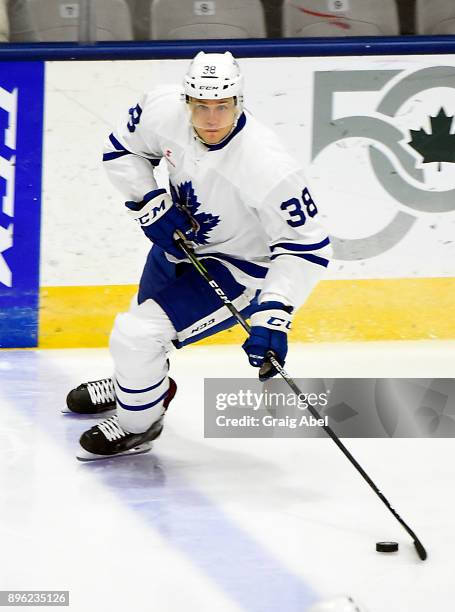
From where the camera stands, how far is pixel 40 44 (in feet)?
14.5

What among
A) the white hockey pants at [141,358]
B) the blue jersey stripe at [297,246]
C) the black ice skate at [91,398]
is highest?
the blue jersey stripe at [297,246]

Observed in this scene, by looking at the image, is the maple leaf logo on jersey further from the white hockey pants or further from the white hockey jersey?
the white hockey pants

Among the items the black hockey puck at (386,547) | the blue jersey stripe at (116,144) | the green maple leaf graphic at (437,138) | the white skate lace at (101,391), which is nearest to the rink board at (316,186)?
the green maple leaf graphic at (437,138)

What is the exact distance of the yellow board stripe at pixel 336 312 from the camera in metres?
4.52

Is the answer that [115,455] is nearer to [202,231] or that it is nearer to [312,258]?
[202,231]

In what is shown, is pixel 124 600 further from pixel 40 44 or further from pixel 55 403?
pixel 40 44

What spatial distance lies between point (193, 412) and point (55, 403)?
462mm

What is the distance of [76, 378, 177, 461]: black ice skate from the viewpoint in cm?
339

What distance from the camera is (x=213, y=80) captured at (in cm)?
300

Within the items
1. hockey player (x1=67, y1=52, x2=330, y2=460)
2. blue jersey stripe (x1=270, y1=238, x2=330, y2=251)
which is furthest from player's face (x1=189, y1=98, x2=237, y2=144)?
blue jersey stripe (x1=270, y1=238, x2=330, y2=251)

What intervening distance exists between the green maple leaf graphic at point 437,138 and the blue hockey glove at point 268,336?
5.46 ft

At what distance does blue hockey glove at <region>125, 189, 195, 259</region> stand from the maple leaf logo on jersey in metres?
0.02

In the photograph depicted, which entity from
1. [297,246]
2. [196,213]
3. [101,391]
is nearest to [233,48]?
[196,213]

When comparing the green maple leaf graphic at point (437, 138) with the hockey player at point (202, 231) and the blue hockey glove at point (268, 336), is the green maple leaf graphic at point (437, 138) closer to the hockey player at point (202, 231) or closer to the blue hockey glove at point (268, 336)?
the hockey player at point (202, 231)
